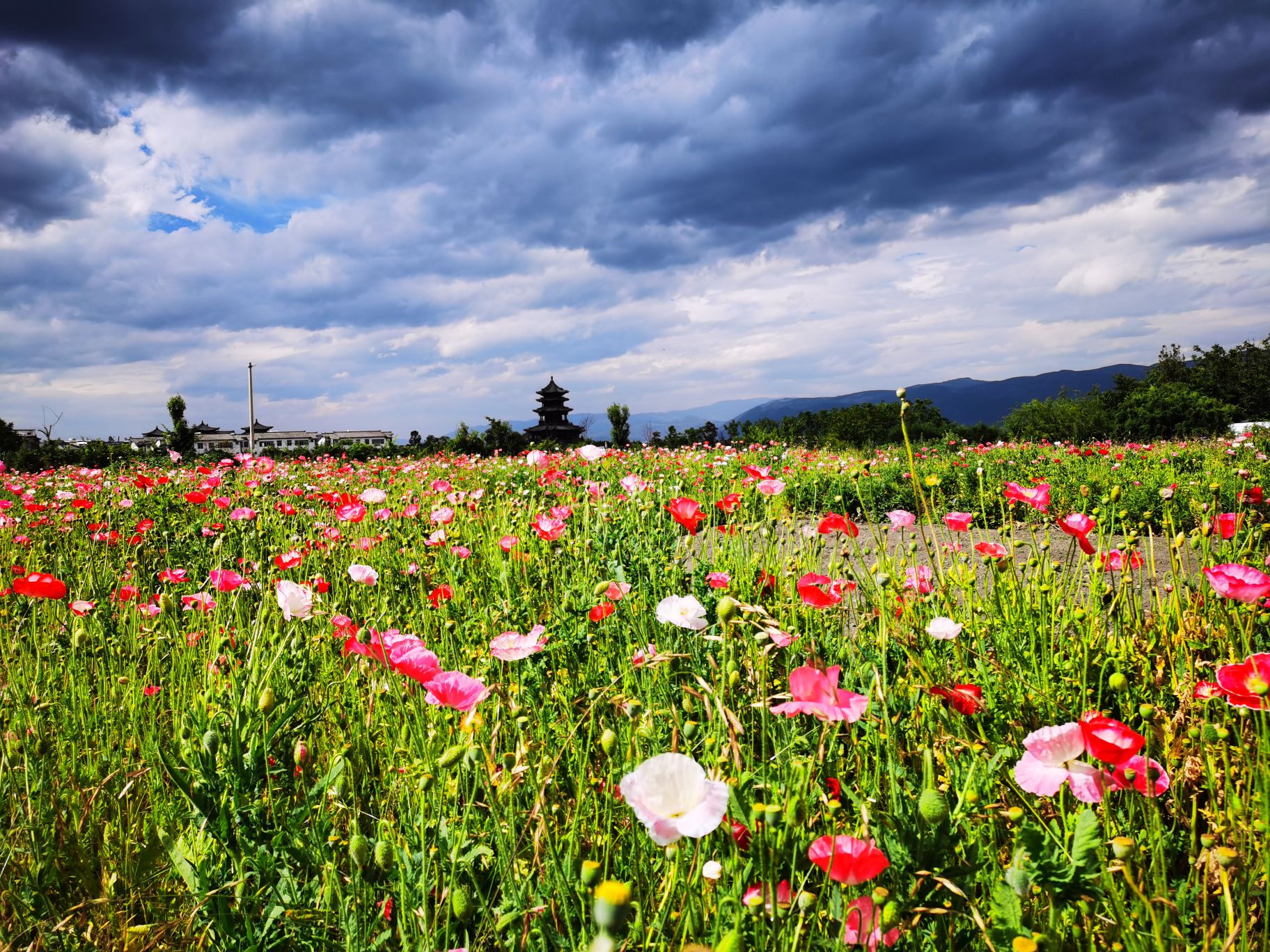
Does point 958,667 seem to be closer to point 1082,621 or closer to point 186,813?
point 1082,621

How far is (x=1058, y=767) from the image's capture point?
945 mm

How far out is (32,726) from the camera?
171 centimetres

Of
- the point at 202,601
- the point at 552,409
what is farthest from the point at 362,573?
the point at 552,409

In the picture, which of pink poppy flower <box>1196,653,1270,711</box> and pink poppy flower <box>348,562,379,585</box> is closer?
pink poppy flower <box>1196,653,1270,711</box>

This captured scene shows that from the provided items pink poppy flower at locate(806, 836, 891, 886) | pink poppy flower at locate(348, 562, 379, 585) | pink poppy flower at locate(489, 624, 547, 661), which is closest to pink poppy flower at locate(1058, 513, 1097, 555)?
pink poppy flower at locate(806, 836, 891, 886)

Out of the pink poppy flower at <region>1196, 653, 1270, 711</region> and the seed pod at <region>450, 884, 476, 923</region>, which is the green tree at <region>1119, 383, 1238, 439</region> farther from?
the seed pod at <region>450, 884, 476, 923</region>

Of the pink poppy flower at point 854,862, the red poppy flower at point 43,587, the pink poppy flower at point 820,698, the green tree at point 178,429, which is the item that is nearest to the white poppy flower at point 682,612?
the pink poppy flower at point 820,698

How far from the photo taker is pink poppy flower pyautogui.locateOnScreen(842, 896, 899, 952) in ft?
2.75

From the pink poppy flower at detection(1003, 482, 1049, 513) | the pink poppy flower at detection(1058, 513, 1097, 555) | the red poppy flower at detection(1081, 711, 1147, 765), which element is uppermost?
the pink poppy flower at detection(1003, 482, 1049, 513)

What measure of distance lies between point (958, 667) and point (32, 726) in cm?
253

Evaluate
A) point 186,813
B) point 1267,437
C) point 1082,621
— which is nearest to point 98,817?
point 186,813

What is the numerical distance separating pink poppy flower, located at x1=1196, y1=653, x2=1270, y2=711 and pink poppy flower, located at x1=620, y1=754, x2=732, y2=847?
0.84m

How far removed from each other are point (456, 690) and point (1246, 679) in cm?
125

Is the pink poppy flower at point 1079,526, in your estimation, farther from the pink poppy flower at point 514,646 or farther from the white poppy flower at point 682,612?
the pink poppy flower at point 514,646
